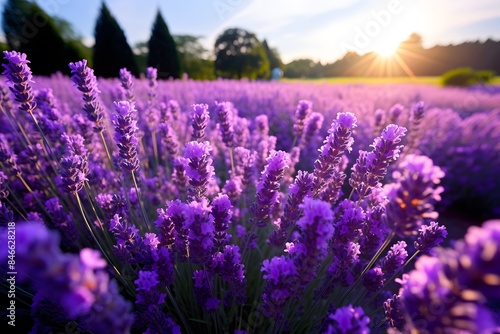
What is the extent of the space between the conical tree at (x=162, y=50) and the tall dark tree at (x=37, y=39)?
415 centimetres

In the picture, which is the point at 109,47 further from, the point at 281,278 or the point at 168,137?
the point at 281,278

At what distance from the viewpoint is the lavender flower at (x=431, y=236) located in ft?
4.57

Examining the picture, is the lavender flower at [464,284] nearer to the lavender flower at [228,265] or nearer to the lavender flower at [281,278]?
the lavender flower at [281,278]

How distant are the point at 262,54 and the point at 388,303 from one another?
26.5 meters

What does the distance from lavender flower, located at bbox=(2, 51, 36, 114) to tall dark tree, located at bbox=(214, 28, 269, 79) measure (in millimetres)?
23181

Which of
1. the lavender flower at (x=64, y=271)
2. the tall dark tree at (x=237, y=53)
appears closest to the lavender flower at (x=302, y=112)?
the lavender flower at (x=64, y=271)

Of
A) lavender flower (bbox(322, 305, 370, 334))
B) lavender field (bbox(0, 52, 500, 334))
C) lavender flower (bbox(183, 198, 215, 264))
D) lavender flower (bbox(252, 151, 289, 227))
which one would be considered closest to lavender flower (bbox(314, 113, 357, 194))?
lavender field (bbox(0, 52, 500, 334))

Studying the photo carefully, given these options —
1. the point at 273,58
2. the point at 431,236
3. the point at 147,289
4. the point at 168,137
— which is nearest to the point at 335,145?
the point at 431,236

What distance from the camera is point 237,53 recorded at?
24.0 meters

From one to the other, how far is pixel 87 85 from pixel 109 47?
15.1 meters

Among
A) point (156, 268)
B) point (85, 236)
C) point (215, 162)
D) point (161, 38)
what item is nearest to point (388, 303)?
point (156, 268)

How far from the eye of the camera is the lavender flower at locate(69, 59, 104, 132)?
1.61 m

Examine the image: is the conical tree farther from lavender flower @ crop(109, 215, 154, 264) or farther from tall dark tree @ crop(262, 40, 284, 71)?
tall dark tree @ crop(262, 40, 284, 71)

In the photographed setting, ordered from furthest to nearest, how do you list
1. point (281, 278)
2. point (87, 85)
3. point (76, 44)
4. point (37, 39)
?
point (76, 44)
point (37, 39)
point (87, 85)
point (281, 278)
